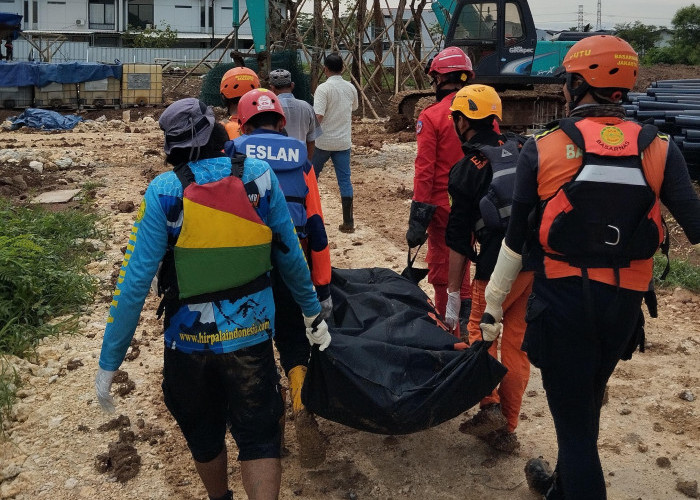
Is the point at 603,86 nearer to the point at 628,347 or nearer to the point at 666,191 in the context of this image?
the point at 666,191

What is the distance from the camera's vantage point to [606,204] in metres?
2.78

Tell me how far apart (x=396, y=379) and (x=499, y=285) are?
746 millimetres

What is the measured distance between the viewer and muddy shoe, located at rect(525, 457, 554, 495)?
12.3 ft

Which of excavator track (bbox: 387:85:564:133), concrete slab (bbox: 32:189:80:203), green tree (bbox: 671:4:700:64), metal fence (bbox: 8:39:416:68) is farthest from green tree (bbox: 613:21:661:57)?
concrete slab (bbox: 32:189:80:203)

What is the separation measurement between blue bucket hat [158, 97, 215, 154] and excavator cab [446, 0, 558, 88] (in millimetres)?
13783

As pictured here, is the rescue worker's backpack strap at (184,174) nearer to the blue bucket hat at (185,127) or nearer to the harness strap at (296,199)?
the blue bucket hat at (185,127)

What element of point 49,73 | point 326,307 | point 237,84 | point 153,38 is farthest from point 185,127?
point 153,38

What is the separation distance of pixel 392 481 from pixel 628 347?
147cm

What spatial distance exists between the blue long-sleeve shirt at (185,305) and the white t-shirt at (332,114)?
5411 millimetres

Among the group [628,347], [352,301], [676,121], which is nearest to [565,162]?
[628,347]

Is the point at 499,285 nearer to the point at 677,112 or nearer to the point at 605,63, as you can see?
the point at 605,63

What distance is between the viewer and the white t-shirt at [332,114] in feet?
27.8

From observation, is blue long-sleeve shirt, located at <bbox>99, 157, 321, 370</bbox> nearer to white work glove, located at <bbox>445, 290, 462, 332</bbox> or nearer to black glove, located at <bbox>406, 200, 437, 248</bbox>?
white work glove, located at <bbox>445, 290, 462, 332</bbox>

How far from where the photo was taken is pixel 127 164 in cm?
1437
